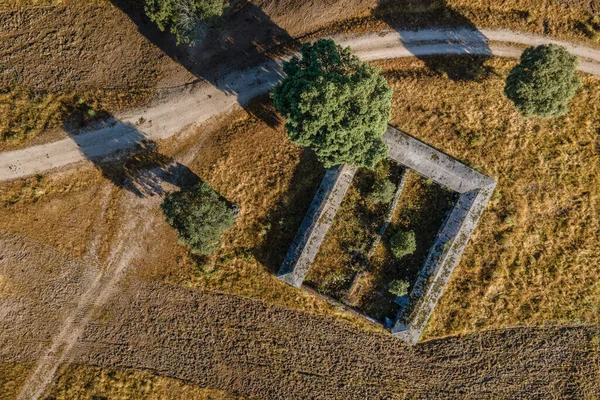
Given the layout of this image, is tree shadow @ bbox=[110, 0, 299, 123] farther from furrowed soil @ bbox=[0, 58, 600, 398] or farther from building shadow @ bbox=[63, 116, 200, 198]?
building shadow @ bbox=[63, 116, 200, 198]

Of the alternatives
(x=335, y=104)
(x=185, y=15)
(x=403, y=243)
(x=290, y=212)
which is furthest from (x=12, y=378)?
(x=335, y=104)

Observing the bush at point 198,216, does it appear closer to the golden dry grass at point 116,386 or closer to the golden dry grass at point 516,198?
the golden dry grass at point 116,386

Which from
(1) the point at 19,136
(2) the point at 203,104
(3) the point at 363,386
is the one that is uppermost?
(2) the point at 203,104

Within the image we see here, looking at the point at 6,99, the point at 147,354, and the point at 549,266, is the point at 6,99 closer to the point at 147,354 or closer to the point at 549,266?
the point at 147,354

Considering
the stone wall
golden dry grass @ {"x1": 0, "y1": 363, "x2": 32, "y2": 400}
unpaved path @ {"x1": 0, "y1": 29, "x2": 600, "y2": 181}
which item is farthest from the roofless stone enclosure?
golden dry grass @ {"x1": 0, "y1": 363, "x2": 32, "y2": 400}

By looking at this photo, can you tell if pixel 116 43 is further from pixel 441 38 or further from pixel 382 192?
pixel 441 38

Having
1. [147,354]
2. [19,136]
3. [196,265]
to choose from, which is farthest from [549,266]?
[19,136]

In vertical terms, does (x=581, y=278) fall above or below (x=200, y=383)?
above

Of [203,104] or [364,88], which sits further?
[203,104]
